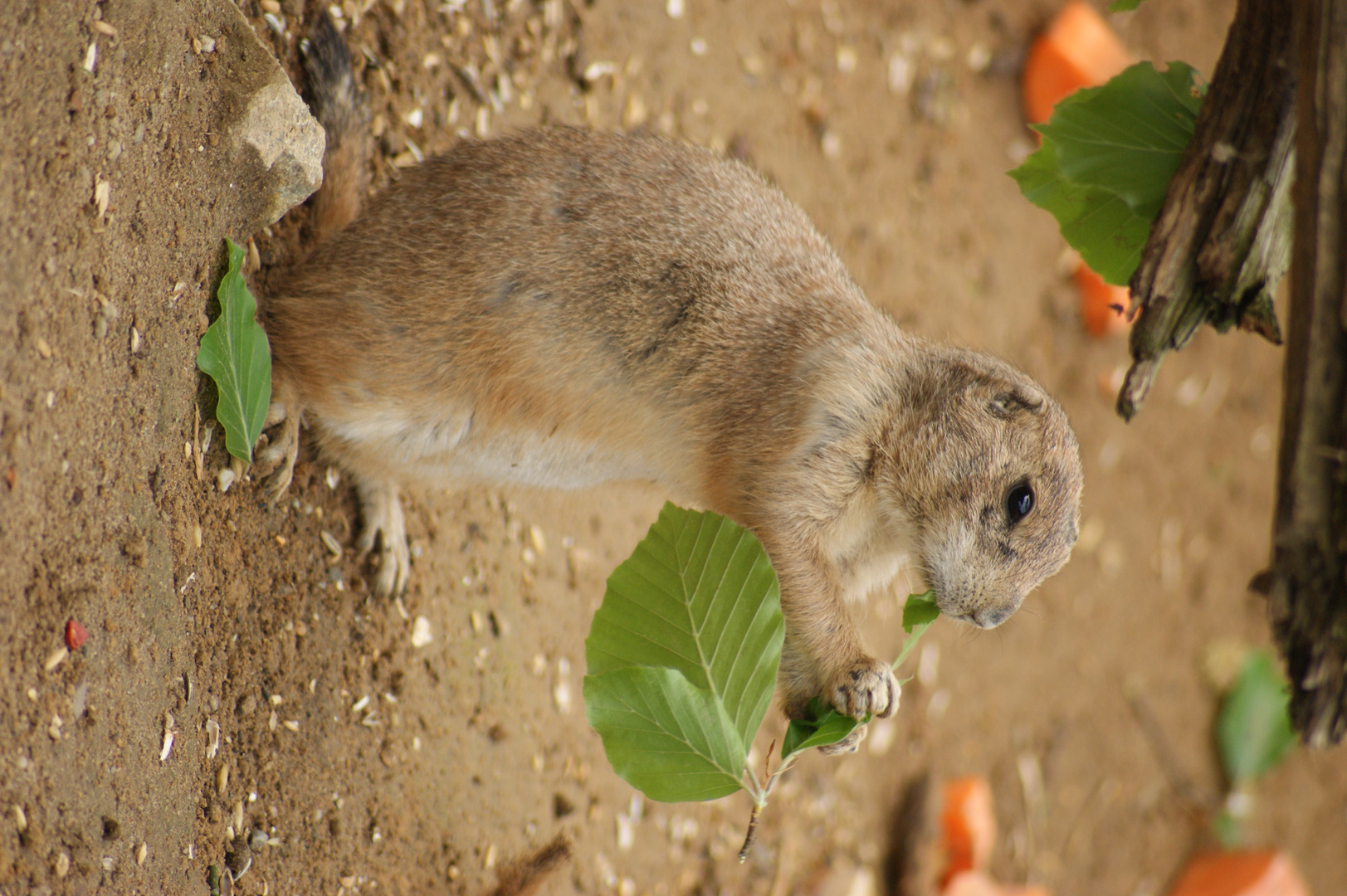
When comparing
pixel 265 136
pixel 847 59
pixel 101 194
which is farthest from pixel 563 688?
pixel 847 59

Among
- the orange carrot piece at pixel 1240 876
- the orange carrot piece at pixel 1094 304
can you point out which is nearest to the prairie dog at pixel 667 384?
the orange carrot piece at pixel 1094 304

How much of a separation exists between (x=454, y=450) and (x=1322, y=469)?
1.98 m

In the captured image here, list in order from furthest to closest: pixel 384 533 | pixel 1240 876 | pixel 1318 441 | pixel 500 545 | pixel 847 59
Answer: pixel 1240 876, pixel 847 59, pixel 500 545, pixel 384 533, pixel 1318 441

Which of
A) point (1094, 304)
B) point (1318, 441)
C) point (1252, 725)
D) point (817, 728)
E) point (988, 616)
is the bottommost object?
point (1252, 725)

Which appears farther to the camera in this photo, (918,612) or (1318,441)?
(918,612)

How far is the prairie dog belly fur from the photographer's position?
8.36 feet

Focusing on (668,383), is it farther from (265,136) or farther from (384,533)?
(265,136)

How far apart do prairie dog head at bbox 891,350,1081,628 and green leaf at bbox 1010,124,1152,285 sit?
430mm

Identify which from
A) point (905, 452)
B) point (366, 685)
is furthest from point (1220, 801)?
point (366, 685)

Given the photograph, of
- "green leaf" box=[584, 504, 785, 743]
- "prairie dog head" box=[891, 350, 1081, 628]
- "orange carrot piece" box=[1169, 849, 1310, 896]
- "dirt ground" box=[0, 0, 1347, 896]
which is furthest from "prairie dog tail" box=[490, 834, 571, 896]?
"orange carrot piece" box=[1169, 849, 1310, 896]

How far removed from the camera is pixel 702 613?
6.55ft

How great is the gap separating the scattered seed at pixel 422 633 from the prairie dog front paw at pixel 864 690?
1.25 metres

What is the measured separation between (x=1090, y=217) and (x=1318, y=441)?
100cm

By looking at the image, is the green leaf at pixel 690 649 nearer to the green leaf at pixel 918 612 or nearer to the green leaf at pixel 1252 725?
the green leaf at pixel 918 612
